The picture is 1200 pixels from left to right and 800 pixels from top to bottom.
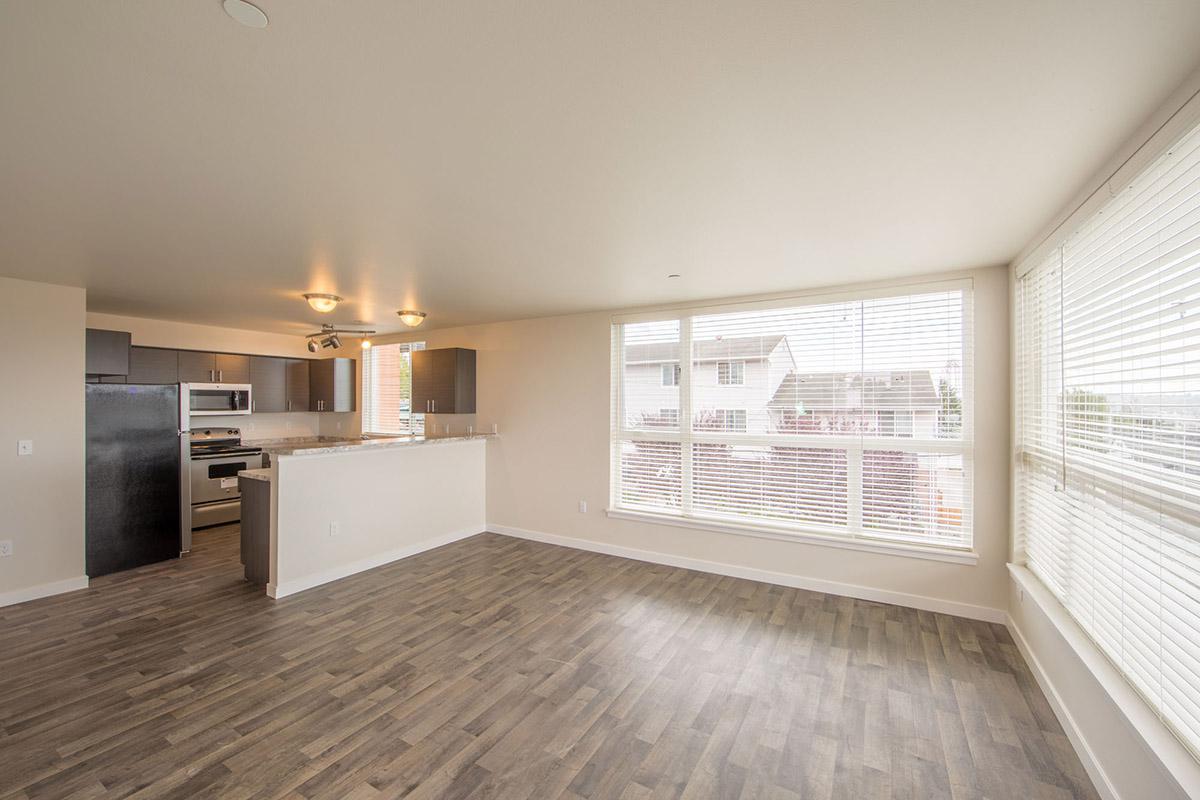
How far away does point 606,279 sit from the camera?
12.8 feet

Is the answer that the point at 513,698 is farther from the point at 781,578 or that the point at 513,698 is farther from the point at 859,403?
the point at 859,403

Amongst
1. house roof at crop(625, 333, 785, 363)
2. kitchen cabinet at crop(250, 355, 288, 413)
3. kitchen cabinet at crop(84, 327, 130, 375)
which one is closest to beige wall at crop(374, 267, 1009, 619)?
house roof at crop(625, 333, 785, 363)

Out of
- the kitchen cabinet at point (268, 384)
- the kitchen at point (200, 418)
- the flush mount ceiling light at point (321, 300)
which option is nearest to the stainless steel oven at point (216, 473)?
the kitchen at point (200, 418)

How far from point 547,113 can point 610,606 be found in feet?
10.9

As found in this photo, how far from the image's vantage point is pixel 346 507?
4.45 m

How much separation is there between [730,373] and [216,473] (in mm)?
6188

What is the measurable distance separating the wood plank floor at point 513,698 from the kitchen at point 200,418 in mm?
780

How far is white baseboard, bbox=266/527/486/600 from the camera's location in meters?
3.98

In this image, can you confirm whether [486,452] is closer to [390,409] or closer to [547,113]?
[390,409]

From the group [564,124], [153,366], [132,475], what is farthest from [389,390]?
[564,124]

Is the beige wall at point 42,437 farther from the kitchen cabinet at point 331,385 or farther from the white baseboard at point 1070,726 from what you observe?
the white baseboard at point 1070,726

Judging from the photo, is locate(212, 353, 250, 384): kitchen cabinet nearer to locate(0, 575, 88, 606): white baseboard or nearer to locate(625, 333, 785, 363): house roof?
locate(0, 575, 88, 606): white baseboard

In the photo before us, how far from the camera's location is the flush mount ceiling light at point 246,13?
1175 millimetres

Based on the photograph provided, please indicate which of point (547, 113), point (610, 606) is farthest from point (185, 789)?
point (547, 113)
